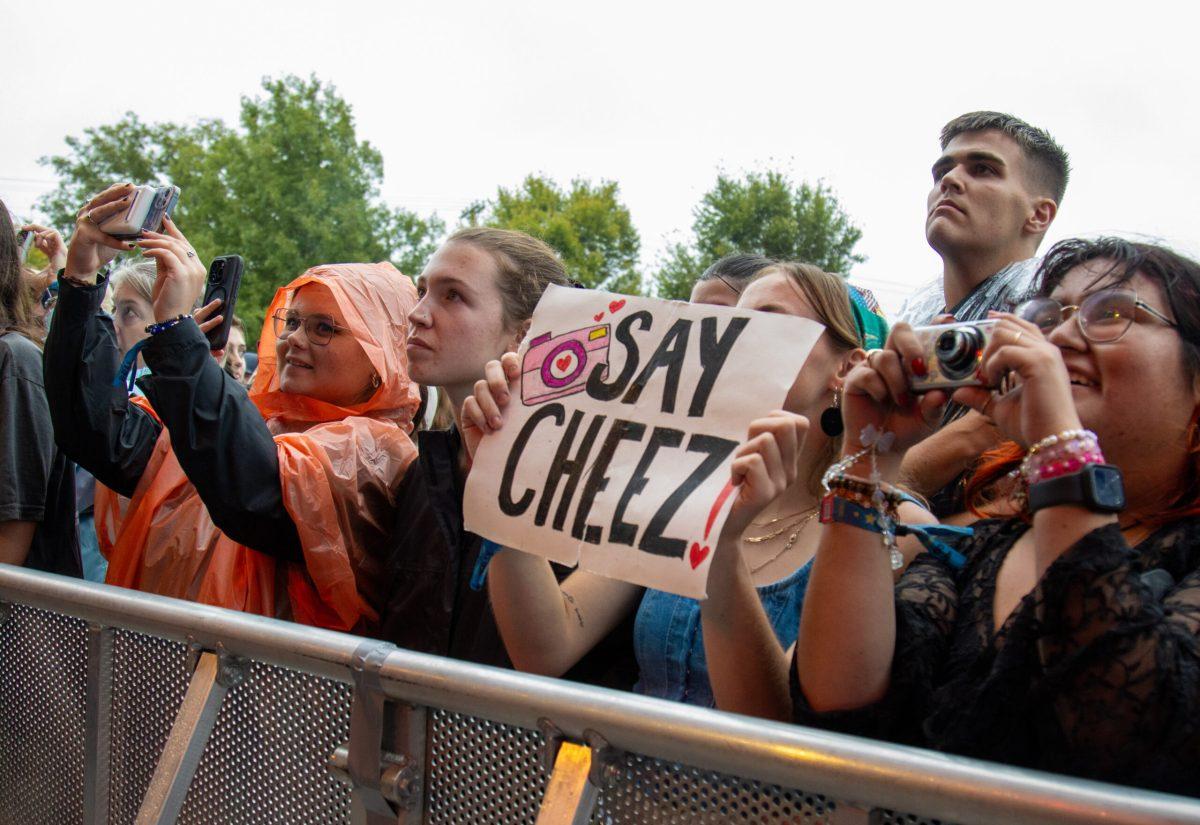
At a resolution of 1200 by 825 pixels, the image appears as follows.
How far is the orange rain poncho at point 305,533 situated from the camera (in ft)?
8.29

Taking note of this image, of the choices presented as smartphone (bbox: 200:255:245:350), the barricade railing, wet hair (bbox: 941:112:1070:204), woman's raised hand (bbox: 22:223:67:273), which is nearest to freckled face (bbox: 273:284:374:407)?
smartphone (bbox: 200:255:245:350)

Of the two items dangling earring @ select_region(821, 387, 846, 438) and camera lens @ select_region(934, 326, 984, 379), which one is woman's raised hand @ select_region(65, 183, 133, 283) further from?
camera lens @ select_region(934, 326, 984, 379)

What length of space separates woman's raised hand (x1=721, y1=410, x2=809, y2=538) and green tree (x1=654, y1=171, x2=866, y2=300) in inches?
1329

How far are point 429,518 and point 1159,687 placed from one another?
1.60m

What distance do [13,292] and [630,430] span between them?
2293mm

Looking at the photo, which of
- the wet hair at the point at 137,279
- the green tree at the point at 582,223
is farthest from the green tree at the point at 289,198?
the wet hair at the point at 137,279

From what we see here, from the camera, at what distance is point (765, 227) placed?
35469 mm

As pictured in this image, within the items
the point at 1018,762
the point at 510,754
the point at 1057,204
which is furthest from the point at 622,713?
the point at 1057,204

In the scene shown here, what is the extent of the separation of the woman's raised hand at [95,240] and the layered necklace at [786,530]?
72.5 inches

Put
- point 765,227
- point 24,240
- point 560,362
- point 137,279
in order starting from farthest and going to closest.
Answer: point 765,227 → point 137,279 → point 24,240 → point 560,362

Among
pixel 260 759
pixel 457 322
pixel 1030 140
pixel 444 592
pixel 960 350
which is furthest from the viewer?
pixel 1030 140

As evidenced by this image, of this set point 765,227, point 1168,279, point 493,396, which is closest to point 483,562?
point 493,396

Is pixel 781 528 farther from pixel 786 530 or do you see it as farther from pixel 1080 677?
pixel 1080 677

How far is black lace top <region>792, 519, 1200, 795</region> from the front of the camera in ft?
4.17
